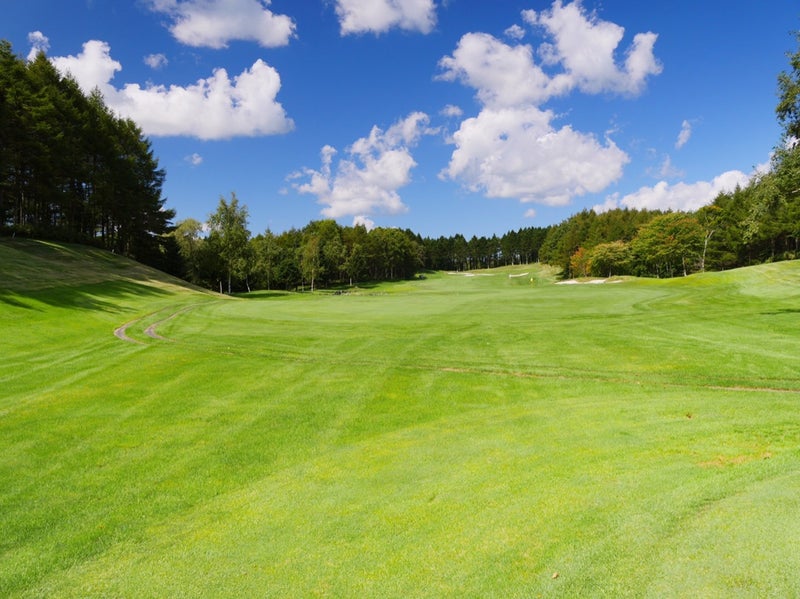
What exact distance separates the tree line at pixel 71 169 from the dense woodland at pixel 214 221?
18 centimetres

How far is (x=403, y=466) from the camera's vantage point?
31.1 ft

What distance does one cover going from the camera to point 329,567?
20.0ft

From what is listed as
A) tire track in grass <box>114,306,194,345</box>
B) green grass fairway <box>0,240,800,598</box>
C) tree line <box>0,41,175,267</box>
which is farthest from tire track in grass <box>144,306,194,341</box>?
tree line <box>0,41,175,267</box>

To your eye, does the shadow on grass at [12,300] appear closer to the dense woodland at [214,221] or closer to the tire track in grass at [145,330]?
the tire track in grass at [145,330]

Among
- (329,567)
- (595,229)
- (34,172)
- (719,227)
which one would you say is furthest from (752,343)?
(595,229)

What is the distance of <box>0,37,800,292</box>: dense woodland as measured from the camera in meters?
48.2

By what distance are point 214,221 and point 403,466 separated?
66.7 metres

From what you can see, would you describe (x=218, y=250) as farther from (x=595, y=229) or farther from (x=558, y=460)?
(x=595, y=229)

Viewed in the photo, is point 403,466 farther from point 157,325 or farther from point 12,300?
point 12,300

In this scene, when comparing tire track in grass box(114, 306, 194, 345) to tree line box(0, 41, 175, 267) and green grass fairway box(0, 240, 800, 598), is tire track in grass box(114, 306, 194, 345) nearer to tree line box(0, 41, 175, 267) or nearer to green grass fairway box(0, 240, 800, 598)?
green grass fairway box(0, 240, 800, 598)

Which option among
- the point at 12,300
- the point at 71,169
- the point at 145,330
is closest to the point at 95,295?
the point at 12,300

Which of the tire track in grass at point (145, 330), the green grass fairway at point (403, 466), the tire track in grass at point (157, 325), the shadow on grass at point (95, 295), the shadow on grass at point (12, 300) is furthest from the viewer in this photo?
the shadow on grass at point (95, 295)

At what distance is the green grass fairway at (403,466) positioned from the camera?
5.66 m

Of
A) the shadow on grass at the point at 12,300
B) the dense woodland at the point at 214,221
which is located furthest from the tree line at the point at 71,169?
the shadow on grass at the point at 12,300
